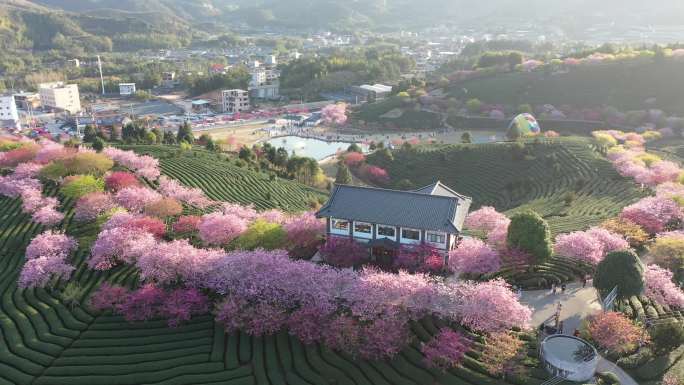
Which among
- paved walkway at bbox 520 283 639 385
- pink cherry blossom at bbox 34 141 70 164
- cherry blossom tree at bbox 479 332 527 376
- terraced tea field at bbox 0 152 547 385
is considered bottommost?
terraced tea field at bbox 0 152 547 385

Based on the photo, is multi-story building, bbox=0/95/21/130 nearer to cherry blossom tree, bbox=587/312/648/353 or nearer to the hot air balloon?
the hot air balloon

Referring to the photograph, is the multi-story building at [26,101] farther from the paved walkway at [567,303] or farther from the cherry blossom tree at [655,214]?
the cherry blossom tree at [655,214]

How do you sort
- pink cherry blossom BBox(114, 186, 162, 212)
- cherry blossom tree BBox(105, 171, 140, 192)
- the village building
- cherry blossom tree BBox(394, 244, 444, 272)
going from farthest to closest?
cherry blossom tree BBox(105, 171, 140, 192), pink cherry blossom BBox(114, 186, 162, 212), the village building, cherry blossom tree BBox(394, 244, 444, 272)

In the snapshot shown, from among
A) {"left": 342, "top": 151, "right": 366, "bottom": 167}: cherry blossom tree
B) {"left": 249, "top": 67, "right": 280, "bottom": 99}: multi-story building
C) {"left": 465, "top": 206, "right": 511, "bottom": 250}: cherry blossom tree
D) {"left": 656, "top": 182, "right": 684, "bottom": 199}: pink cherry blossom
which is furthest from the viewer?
{"left": 249, "top": 67, "right": 280, "bottom": 99}: multi-story building

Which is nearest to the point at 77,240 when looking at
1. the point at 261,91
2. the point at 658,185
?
the point at 658,185

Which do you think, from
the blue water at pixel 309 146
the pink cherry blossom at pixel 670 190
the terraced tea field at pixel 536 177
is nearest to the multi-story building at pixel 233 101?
the blue water at pixel 309 146

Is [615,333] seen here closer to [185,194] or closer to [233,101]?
[185,194]

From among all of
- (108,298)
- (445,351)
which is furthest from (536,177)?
(108,298)

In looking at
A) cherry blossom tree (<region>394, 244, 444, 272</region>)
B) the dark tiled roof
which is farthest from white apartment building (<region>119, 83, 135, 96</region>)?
cherry blossom tree (<region>394, 244, 444, 272</region>)

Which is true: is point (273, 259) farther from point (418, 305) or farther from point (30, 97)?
point (30, 97)
